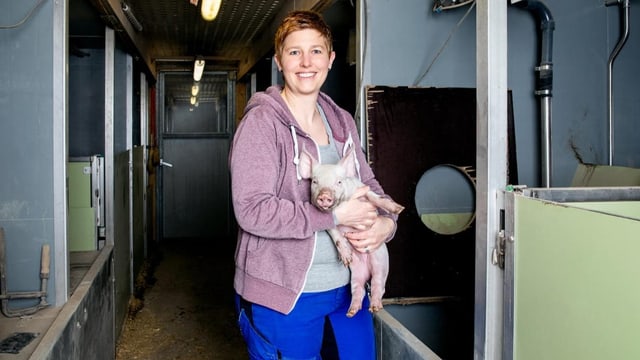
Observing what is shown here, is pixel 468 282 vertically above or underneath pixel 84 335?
above

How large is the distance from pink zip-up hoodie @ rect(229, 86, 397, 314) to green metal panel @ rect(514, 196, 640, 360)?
54cm

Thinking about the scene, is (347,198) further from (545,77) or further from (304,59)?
(545,77)

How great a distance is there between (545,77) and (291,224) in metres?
1.96

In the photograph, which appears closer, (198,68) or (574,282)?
(574,282)

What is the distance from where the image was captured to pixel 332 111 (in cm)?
198

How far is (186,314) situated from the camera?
4.95 metres

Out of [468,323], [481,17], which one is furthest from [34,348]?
[468,323]

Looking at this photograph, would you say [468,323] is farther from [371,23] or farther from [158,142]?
[158,142]

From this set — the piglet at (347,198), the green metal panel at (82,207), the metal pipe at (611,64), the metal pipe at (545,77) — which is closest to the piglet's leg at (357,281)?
the piglet at (347,198)

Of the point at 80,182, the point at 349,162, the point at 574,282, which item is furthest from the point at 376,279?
the point at 80,182

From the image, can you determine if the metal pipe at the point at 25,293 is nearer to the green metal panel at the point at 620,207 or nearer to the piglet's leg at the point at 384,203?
the piglet's leg at the point at 384,203

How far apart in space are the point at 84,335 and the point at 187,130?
5774 millimetres

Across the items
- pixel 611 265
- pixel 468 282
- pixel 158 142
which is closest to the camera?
pixel 611 265

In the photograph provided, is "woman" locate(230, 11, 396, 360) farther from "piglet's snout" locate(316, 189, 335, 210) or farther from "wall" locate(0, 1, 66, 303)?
"wall" locate(0, 1, 66, 303)
